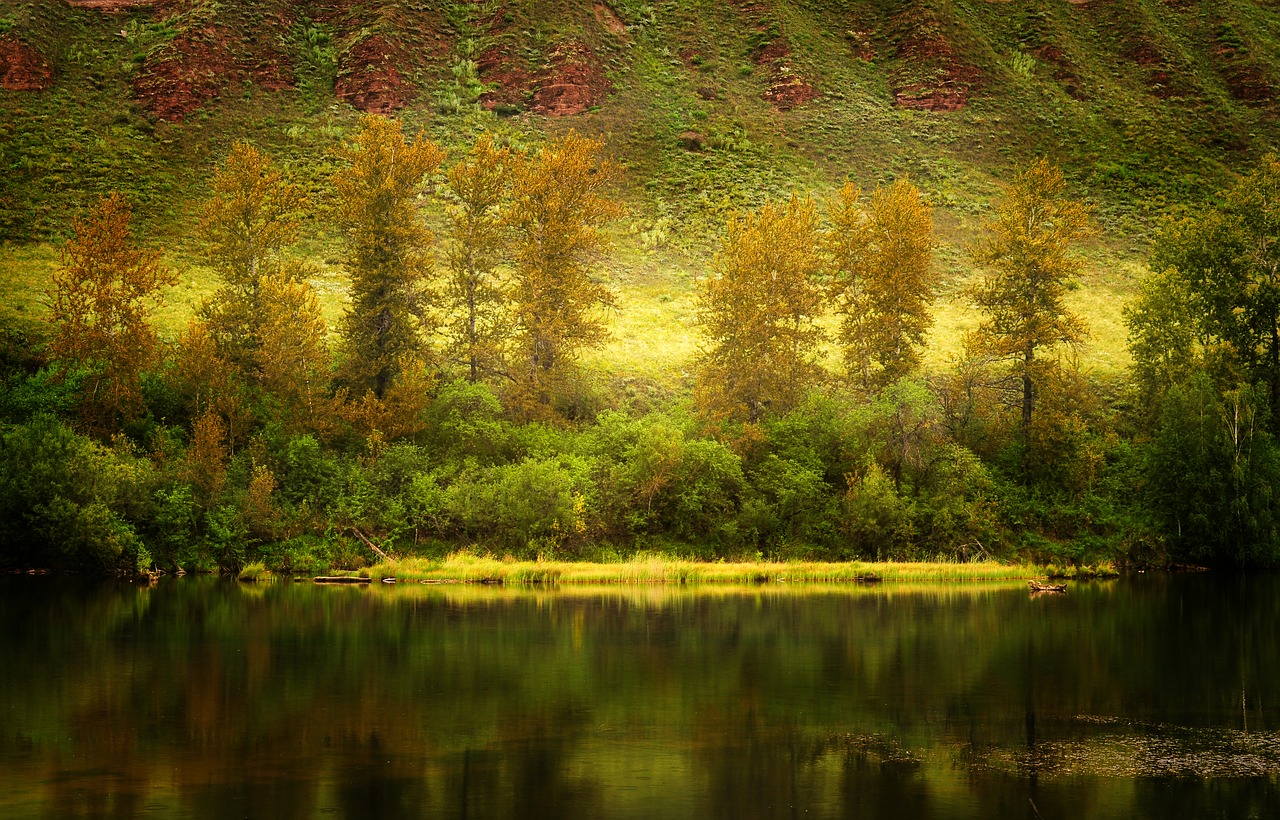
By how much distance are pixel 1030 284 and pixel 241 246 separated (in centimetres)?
3410

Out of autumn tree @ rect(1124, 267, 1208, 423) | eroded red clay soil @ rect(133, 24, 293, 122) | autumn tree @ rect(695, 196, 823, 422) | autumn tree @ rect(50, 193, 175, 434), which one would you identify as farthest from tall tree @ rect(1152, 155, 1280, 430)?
eroded red clay soil @ rect(133, 24, 293, 122)

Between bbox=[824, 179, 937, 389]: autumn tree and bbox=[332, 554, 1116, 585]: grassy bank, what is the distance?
12263 millimetres

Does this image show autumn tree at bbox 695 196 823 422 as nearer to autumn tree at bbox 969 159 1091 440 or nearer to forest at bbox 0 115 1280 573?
forest at bbox 0 115 1280 573

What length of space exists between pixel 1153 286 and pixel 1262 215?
18.7ft

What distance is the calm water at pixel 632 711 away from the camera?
1462cm

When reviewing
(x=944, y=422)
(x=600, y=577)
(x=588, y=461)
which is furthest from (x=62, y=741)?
(x=944, y=422)

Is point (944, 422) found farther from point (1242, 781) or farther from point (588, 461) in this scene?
point (1242, 781)

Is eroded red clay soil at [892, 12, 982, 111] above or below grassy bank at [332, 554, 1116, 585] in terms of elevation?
above

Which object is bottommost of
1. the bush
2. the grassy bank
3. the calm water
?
the calm water

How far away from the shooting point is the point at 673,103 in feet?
295

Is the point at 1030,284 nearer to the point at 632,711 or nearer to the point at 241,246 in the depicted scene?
the point at 241,246

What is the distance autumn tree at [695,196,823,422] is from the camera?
51375 mm

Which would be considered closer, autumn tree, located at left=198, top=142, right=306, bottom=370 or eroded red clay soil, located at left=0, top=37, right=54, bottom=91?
autumn tree, located at left=198, top=142, right=306, bottom=370

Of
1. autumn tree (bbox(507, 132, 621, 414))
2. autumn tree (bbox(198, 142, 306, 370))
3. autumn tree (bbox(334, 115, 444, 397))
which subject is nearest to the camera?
autumn tree (bbox(198, 142, 306, 370))
